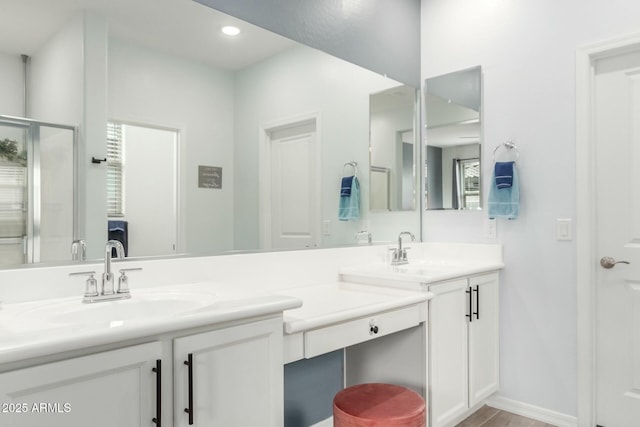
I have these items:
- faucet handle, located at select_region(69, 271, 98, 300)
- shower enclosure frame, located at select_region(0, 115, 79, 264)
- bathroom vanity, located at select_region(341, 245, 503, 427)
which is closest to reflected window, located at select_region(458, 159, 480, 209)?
bathroom vanity, located at select_region(341, 245, 503, 427)

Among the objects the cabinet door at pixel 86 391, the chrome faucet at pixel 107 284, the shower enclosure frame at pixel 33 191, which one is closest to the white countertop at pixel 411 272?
the chrome faucet at pixel 107 284

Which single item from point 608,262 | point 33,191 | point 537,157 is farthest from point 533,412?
point 33,191

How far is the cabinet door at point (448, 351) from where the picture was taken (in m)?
2.05

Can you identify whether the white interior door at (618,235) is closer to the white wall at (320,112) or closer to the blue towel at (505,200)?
the blue towel at (505,200)

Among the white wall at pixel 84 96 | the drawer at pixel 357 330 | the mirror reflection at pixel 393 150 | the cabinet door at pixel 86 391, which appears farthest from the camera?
the mirror reflection at pixel 393 150

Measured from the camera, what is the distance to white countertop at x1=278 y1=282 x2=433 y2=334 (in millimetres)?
1519

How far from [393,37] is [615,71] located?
1.26 meters

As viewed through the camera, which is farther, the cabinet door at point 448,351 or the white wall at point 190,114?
the cabinet door at point 448,351

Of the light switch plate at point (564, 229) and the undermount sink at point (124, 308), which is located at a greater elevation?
the light switch plate at point (564, 229)

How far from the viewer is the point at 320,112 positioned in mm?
2312

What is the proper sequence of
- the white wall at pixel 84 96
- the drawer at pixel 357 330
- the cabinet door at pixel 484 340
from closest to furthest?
the white wall at pixel 84 96
the drawer at pixel 357 330
the cabinet door at pixel 484 340

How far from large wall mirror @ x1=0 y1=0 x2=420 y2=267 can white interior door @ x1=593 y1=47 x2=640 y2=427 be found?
136 centimetres

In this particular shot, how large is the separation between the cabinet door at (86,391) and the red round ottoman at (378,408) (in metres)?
0.79

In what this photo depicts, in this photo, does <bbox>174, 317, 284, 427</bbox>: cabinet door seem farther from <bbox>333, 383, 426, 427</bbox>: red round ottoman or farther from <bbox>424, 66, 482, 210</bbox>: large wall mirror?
<bbox>424, 66, 482, 210</bbox>: large wall mirror
